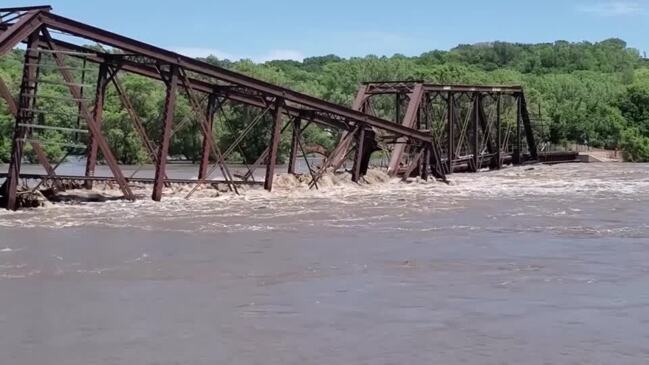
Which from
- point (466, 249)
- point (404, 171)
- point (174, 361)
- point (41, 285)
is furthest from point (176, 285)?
point (404, 171)

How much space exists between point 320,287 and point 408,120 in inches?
1283

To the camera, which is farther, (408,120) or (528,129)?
(528,129)

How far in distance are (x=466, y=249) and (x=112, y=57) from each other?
52.9 feet

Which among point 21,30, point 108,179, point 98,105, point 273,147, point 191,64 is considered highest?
point 21,30

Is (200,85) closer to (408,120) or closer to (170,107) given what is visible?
(170,107)

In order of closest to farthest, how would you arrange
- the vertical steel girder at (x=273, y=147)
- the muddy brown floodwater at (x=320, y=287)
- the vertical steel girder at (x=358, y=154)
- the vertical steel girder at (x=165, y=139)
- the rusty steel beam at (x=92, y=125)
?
the muddy brown floodwater at (x=320, y=287) < the rusty steel beam at (x=92, y=125) < the vertical steel girder at (x=165, y=139) < the vertical steel girder at (x=273, y=147) < the vertical steel girder at (x=358, y=154)

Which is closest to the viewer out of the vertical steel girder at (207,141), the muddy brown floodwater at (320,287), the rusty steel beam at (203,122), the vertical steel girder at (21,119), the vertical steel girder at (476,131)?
the muddy brown floodwater at (320,287)

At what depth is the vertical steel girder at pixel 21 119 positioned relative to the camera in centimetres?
2584

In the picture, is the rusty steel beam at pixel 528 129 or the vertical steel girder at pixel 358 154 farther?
the rusty steel beam at pixel 528 129

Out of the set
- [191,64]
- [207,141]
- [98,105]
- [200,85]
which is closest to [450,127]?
[200,85]

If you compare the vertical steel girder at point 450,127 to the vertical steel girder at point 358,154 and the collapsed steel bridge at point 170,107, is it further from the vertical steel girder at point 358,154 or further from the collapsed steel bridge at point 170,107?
the vertical steel girder at point 358,154

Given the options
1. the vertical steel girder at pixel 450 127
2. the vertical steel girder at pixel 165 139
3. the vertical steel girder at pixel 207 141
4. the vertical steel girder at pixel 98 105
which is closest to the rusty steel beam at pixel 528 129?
the vertical steel girder at pixel 450 127

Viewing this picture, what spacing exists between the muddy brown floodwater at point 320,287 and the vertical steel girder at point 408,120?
586 inches

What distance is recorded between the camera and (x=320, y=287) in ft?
46.3
